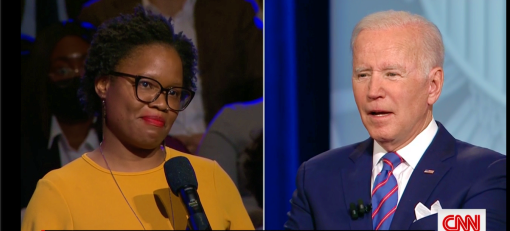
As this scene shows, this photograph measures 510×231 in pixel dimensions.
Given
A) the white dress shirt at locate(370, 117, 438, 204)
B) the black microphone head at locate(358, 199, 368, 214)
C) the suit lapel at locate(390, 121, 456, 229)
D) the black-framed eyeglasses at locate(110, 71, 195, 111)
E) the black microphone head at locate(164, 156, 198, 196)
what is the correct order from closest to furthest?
1. the black microphone head at locate(164, 156, 198, 196)
2. the black microphone head at locate(358, 199, 368, 214)
3. the suit lapel at locate(390, 121, 456, 229)
4. the white dress shirt at locate(370, 117, 438, 204)
5. the black-framed eyeglasses at locate(110, 71, 195, 111)

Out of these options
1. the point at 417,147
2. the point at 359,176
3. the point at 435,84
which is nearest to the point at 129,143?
the point at 359,176

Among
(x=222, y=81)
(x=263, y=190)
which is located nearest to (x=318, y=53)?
Result: (x=222, y=81)

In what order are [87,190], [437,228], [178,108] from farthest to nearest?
[178,108], [87,190], [437,228]

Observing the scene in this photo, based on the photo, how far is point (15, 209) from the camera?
2.92m

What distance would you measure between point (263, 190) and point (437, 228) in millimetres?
906

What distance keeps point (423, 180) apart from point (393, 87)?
1.39ft

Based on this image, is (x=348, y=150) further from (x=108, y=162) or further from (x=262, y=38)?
(x=108, y=162)

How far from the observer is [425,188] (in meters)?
2.54

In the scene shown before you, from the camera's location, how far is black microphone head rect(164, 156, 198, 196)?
6.81 feet

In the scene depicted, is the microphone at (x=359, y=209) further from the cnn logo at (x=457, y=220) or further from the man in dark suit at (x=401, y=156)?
the cnn logo at (x=457, y=220)

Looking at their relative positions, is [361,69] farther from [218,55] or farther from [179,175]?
[179,175]

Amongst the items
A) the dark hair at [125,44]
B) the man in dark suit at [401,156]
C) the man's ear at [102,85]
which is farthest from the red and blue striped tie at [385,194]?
the man's ear at [102,85]

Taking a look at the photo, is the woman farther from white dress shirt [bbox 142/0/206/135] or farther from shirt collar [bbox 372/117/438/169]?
shirt collar [bbox 372/117/438/169]

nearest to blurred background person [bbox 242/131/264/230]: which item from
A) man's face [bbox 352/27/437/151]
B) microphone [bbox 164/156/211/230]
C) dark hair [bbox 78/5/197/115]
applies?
dark hair [bbox 78/5/197/115]
